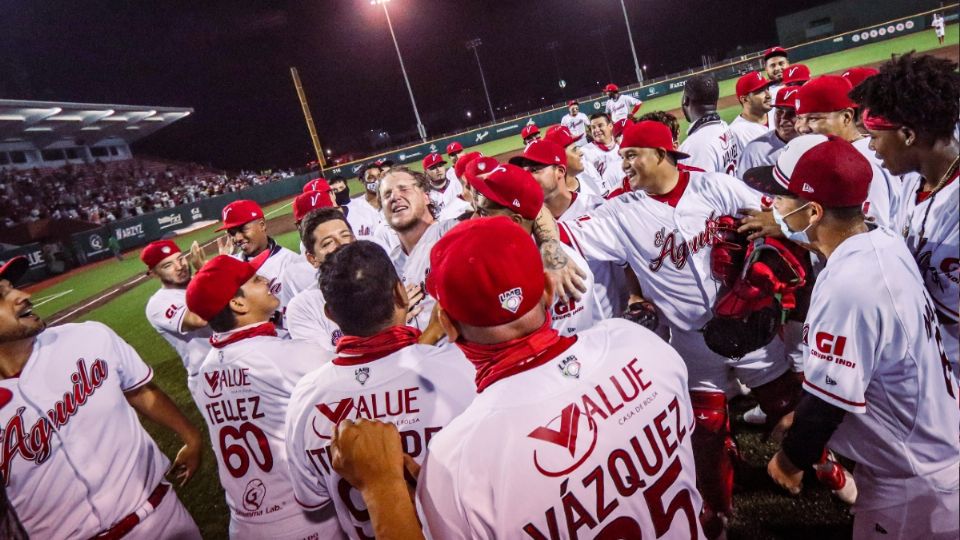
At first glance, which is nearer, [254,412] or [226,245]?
[254,412]

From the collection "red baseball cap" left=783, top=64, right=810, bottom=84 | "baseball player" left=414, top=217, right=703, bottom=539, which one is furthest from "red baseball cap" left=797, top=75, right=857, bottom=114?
"baseball player" left=414, top=217, right=703, bottom=539

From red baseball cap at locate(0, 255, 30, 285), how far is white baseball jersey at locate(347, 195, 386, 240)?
4486mm

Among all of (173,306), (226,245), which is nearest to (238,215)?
(226,245)

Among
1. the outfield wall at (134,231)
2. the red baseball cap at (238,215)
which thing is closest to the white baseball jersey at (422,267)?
the red baseball cap at (238,215)

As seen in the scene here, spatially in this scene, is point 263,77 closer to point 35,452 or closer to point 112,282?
point 112,282

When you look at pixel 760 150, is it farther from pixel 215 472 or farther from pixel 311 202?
pixel 215 472

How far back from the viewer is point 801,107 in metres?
4.30

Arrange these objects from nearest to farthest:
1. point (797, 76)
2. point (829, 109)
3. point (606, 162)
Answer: point (829, 109), point (797, 76), point (606, 162)

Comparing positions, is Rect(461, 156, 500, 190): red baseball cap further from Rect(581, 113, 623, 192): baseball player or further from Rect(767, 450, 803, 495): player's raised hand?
Rect(581, 113, 623, 192): baseball player

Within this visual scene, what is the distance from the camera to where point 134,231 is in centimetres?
2523

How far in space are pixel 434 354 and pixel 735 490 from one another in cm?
261

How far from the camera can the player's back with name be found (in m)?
2.59

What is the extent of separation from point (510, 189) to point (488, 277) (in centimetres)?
159

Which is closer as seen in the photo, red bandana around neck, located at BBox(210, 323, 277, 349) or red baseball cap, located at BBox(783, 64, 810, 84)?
red bandana around neck, located at BBox(210, 323, 277, 349)
